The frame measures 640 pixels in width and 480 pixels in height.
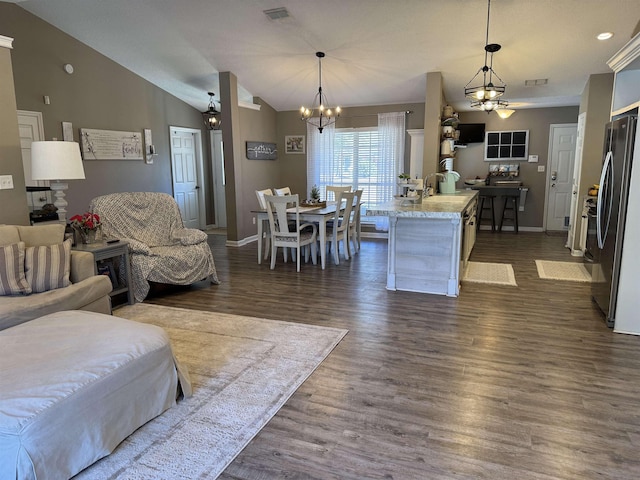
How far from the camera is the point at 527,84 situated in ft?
20.5

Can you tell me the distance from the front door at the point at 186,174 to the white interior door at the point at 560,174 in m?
7.03

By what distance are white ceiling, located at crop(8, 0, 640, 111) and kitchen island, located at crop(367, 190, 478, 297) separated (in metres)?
2.14

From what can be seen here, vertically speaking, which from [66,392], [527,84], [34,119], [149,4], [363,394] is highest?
[149,4]

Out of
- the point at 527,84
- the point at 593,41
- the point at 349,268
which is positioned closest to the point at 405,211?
the point at 349,268

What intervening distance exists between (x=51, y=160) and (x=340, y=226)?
3.44m

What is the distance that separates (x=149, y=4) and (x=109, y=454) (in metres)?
4.85

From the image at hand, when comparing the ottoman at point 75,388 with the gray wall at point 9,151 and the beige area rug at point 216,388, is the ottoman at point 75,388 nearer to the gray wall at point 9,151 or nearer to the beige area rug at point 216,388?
the beige area rug at point 216,388

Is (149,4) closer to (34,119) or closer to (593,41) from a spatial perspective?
(34,119)

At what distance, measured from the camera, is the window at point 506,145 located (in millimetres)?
8156

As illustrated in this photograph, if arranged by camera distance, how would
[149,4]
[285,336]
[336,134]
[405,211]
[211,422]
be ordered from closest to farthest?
[211,422], [285,336], [405,211], [149,4], [336,134]

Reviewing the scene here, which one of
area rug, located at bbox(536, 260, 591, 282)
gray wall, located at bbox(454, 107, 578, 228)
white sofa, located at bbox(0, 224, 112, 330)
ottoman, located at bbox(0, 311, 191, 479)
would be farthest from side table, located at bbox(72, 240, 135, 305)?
gray wall, located at bbox(454, 107, 578, 228)

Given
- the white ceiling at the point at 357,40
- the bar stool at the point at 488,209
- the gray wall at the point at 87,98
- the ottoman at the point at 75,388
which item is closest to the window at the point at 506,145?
the bar stool at the point at 488,209

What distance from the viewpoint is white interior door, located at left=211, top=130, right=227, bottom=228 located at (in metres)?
8.91

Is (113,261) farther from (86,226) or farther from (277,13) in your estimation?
(277,13)
